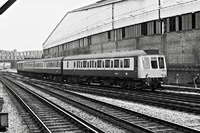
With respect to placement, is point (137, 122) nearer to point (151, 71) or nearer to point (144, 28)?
point (151, 71)

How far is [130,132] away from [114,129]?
0.76 metres

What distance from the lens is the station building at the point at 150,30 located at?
3177 cm

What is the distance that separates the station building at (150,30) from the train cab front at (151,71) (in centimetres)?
906

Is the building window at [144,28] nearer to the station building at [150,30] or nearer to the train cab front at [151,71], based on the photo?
the station building at [150,30]

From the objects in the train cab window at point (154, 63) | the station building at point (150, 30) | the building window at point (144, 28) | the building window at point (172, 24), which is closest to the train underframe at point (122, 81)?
the train cab window at point (154, 63)

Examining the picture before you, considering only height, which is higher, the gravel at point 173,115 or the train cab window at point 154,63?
the train cab window at point 154,63

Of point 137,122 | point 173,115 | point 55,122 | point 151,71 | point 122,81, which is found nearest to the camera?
point 137,122

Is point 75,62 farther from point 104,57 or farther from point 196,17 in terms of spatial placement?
point 196,17

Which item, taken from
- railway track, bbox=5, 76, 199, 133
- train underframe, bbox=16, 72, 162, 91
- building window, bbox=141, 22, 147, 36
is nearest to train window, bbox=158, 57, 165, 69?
train underframe, bbox=16, 72, 162, 91

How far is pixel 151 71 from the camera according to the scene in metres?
22.4

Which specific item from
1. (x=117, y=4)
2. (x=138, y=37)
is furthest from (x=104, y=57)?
(x=117, y=4)

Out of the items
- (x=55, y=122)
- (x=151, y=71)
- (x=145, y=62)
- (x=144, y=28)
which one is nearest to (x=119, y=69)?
(x=145, y=62)

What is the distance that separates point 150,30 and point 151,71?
651 inches

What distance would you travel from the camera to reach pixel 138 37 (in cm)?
4044
